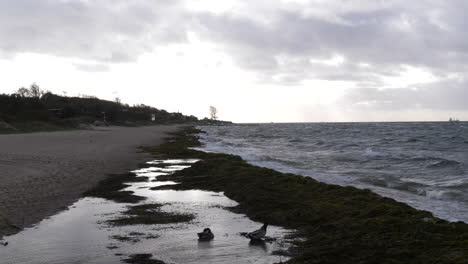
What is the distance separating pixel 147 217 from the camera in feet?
30.3

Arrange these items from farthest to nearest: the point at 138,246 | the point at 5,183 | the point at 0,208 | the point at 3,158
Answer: the point at 3,158 < the point at 5,183 < the point at 0,208 < the point at 138,246

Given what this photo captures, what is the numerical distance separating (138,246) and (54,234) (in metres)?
1.84

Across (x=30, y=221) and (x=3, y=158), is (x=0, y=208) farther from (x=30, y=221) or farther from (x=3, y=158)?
(x=3, y=158)

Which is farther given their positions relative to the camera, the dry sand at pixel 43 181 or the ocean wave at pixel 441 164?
the ocean wave at pixel 441 164

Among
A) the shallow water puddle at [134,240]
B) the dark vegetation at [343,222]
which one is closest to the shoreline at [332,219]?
the dark vegetation at [343,222]

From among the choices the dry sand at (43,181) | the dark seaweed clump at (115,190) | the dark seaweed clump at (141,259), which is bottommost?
the dark seaweed clump at (141,259)

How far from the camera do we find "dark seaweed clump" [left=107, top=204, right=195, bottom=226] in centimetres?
881

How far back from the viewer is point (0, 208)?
9.51m

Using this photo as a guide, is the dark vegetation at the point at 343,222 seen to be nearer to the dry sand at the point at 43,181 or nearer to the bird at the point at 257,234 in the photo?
the bird at the point at 257,234

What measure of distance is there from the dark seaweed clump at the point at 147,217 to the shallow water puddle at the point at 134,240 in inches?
Result: 8.4

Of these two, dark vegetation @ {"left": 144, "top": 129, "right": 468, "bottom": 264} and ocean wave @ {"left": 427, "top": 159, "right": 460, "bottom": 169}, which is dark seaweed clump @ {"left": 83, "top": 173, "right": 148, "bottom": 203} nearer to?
dark vegetation @ {"left": 144, "top": 129, "right": 468, "bottom": 264}

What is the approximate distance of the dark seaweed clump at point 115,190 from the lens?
11623 mm

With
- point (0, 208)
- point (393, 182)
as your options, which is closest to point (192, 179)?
point (0, 208)

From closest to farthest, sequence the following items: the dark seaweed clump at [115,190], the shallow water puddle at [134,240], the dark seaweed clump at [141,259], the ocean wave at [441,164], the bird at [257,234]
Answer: the dark seaweed clump at [141,259] < the shallow water puddle at [134,240] < the bird at [257,234] < the dark seaweed clump at [115,190] < the ocean wave at [441,164]
